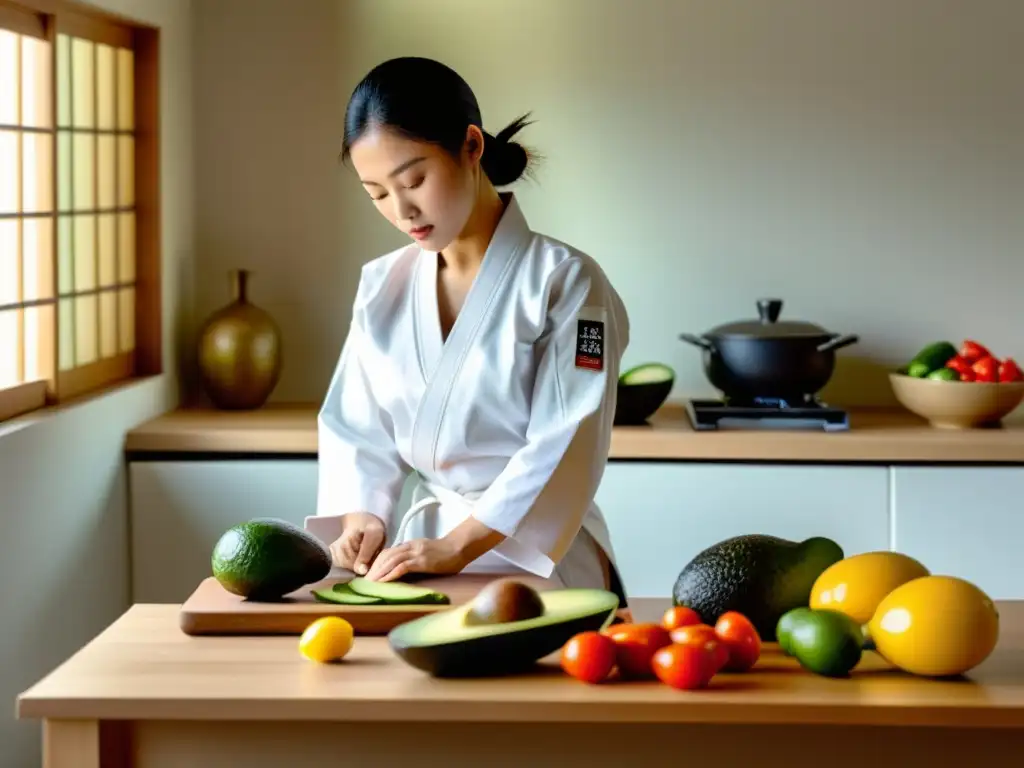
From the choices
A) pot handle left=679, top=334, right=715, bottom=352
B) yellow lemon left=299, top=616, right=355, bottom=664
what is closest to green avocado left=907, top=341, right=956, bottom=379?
pot handle left=679, top=334, right=715, bottom=352

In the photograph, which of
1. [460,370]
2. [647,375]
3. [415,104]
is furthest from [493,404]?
[647,375]

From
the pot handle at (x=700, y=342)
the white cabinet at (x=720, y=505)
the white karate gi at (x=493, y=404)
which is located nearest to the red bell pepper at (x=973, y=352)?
the white cabinet at (x=720, y=505)

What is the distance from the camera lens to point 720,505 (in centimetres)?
325

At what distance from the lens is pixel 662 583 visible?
3.26 meters

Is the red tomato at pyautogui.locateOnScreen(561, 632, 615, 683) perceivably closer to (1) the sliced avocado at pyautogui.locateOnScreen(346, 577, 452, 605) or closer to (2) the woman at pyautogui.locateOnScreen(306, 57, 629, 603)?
(1) the sliced avocado at pyautogui.locateOnScreen(346, 577, 452, 605)

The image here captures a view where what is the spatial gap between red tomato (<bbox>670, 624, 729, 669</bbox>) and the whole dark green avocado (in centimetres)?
14

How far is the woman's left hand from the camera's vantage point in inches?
72.8

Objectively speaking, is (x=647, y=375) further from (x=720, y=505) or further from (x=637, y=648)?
(x=637, y=648)

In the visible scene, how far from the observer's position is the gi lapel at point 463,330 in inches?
85.0

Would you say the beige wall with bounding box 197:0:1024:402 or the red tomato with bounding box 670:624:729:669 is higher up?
the beige wall with bounding box 197:0:1024:402

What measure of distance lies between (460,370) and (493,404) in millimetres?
74

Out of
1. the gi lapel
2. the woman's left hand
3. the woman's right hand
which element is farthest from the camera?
the gi lapel

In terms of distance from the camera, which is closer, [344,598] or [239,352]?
[344,598]

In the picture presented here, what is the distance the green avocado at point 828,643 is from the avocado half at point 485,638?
0.21 meters
